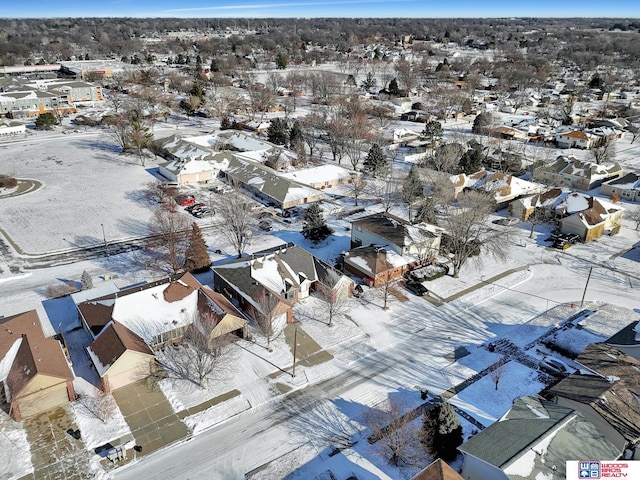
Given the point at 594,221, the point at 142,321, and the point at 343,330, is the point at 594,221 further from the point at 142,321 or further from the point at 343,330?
the point at 142,321

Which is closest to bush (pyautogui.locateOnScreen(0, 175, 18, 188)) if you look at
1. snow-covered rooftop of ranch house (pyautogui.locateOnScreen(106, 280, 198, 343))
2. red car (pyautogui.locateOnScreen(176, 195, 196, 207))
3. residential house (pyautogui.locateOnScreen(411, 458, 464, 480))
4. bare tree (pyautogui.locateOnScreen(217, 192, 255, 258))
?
red car (pyautogui.locateOnScreen(176, 195, 196, 207))

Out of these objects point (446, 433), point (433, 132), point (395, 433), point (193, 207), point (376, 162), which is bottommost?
point (395, 433)

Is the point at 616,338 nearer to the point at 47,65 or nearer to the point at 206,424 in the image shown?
the point at 206,424

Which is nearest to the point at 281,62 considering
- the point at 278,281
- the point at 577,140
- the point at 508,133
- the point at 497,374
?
the point at 508,133

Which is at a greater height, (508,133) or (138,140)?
(138,140)

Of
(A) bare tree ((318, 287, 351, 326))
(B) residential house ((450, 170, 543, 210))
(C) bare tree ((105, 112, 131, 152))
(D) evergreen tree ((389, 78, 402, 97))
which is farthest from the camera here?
(D) evergreen tree ((389, 78, 402, 97))

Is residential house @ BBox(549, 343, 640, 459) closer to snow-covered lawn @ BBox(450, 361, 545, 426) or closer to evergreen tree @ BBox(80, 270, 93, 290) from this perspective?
snow-covered lawn @ BBox(450, 361, 545, 426)

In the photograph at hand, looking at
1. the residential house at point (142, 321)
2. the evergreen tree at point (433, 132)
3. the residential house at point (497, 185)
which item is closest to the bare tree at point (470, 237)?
the residential house at point (497, 185)
